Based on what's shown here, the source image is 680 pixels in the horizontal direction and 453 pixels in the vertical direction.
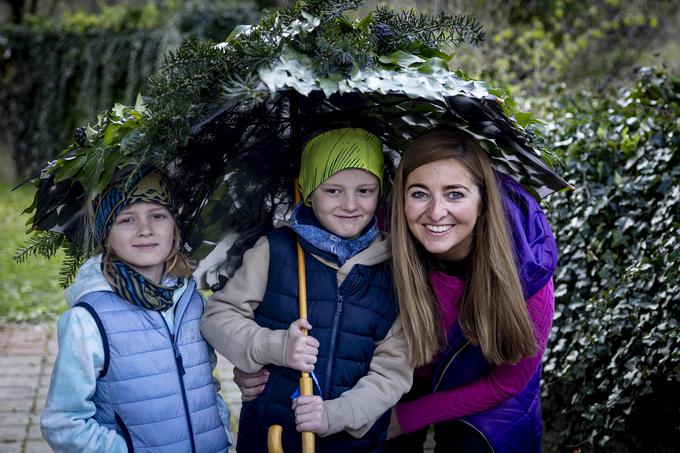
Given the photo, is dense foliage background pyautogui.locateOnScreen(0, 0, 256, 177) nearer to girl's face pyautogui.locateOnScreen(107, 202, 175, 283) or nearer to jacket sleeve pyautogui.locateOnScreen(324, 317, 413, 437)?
girl's face pyautogui.locateOnScreen(107, 202, 175, 283)

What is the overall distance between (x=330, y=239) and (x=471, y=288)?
577 millimetres

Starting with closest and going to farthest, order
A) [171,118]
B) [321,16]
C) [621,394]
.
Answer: [171,118] → [321,16] → [621,394]

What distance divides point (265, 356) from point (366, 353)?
37 cm

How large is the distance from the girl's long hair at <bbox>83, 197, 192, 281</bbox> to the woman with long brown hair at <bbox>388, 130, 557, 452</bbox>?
0.83 metres

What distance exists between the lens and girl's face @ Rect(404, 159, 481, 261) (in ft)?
8.93

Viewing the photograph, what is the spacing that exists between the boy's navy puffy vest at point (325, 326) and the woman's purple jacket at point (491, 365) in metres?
0.36

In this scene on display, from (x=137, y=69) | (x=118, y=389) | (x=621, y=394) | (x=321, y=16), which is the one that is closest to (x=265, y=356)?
(x=118, y=389)

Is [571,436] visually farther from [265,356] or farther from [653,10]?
[653,10]

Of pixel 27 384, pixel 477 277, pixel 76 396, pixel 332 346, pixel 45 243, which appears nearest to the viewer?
pixel 76 396

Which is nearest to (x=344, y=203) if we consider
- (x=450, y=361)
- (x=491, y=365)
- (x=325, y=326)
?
(x=325, y=326)

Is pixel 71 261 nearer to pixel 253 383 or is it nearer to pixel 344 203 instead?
pixel 253 383

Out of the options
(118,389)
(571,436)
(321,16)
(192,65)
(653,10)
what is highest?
(653,10)

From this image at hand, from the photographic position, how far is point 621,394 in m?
3.19

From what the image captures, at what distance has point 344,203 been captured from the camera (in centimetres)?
276
